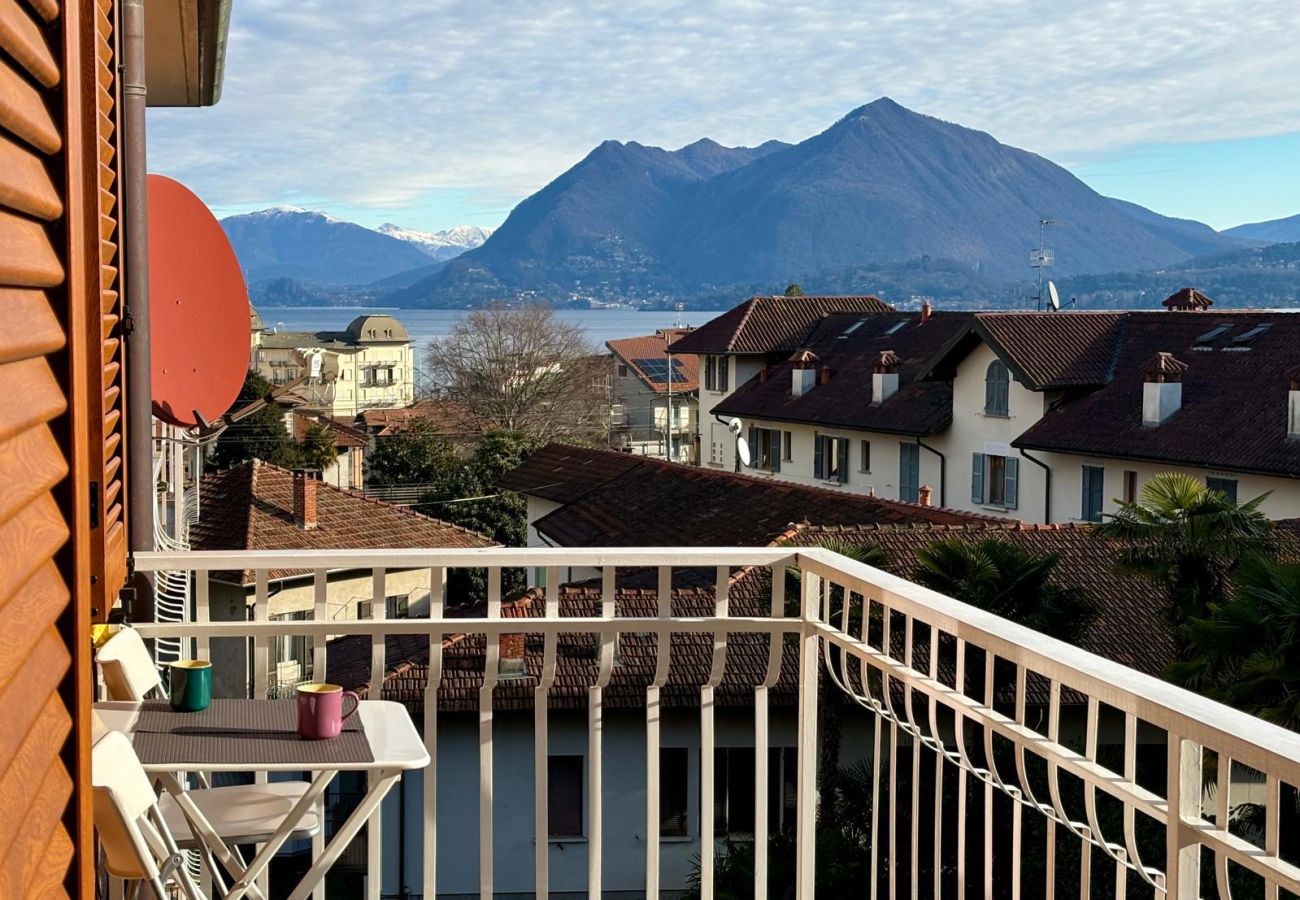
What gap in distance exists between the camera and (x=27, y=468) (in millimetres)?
1536

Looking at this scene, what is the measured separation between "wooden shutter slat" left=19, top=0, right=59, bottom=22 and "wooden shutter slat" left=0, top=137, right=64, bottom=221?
152 millimetres

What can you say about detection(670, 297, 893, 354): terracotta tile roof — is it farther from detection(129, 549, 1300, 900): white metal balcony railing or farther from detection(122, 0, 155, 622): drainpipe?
detection(122, 0, 155, 622): drainpipe

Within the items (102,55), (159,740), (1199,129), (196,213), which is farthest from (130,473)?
(1199,129)

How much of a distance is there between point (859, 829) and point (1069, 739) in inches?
134

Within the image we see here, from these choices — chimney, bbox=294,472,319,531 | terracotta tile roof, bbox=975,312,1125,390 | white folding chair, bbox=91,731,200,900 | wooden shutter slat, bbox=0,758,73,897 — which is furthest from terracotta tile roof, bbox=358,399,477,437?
wooden shutter slat, bbox=0,758,73,897

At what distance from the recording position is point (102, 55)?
2471mm

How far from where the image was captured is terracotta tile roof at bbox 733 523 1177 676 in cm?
1725

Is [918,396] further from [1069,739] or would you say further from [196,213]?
[196,213]

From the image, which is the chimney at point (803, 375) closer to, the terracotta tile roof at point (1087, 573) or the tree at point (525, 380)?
the tree at point (525, 380)

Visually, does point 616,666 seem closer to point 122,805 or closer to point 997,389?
point 122,805

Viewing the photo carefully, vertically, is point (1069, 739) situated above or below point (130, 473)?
below

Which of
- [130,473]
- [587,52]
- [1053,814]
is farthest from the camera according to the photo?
[587,52]

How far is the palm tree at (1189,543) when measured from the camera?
46.9 ft

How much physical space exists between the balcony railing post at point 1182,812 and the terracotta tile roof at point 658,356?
59.8 m
